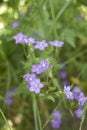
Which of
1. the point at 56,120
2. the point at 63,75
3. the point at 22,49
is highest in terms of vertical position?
the point at 22,49

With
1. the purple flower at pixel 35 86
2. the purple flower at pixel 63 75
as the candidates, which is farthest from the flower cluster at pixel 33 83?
the purple flower at pixel 63 75

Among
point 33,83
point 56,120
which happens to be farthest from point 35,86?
point 56,120

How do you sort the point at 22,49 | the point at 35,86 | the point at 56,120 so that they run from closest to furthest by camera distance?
the point at 35,86, the point at 56,120, the point at 22,49

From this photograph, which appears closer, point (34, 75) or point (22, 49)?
point (34, 75)

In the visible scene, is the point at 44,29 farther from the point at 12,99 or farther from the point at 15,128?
the point at 15,128

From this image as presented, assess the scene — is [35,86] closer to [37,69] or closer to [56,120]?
[37,69]

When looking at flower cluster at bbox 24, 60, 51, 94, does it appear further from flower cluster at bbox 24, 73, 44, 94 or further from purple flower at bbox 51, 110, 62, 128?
purple flower at bbox 51, 110, 62, 128

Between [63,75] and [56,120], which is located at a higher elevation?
[63,75]

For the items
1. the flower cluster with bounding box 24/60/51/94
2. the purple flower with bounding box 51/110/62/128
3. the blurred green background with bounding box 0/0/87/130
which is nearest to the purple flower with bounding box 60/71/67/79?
the blurred green background with bounding box 0/0/87/130

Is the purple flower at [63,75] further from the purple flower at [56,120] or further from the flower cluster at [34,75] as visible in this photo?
the flower cluster at [34,75]
